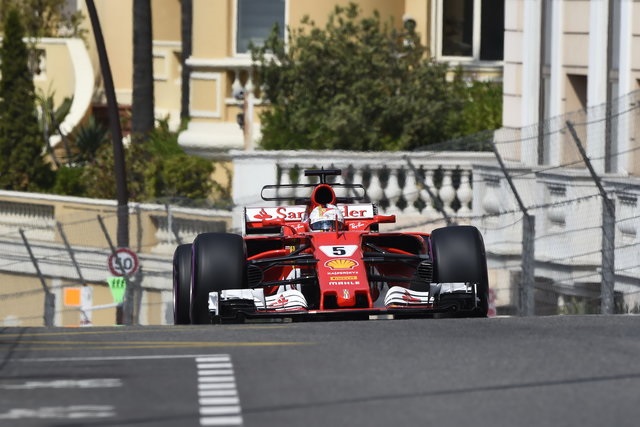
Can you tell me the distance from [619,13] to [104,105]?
85.2 ft

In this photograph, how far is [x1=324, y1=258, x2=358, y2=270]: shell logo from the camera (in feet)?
49.9

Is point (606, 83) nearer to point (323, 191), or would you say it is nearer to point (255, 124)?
point (323, 191)

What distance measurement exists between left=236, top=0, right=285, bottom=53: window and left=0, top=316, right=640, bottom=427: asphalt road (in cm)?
1756

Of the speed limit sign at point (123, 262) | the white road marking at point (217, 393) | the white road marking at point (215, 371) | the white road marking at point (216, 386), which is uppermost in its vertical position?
the white road marking at point (215, 371)

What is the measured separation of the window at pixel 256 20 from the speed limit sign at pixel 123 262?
19.6 feet

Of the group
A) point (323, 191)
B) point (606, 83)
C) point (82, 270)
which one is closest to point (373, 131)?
point (82, 270)

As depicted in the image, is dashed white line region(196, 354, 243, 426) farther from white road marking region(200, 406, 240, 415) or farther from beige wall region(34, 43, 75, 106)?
beige wall region(34, 43, 75, 106)

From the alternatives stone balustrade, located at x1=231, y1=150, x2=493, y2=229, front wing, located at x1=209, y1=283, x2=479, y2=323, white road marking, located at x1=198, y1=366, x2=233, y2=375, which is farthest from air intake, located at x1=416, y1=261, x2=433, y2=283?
stone balustrade, located at x1=231, y1=150, x2=493, y2=229

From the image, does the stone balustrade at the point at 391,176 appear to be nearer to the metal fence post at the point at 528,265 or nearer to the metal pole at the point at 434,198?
the metal pole at the point at 434,198

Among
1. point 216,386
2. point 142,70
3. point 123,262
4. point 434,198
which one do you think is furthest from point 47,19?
point 216,386

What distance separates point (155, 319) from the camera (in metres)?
25.5

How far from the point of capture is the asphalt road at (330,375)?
389 inches

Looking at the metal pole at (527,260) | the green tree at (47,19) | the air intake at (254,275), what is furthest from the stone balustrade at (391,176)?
the green tree at (47,19)

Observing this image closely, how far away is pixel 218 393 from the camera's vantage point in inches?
415
